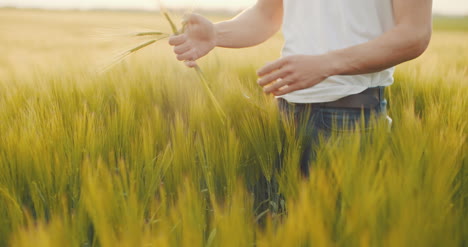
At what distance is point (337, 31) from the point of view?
889mm

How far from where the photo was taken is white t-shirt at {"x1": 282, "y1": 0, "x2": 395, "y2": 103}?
34.0 inches

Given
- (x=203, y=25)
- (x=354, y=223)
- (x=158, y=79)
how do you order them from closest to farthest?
1. (x=354, y=223)
2. (x=203, y=25)
3. (x=158, y=79)

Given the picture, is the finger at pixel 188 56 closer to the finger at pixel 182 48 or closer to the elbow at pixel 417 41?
the finger at pixel 182 48

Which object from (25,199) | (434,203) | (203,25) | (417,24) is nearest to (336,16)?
(417,24)

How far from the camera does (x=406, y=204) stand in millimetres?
399

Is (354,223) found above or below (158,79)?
below

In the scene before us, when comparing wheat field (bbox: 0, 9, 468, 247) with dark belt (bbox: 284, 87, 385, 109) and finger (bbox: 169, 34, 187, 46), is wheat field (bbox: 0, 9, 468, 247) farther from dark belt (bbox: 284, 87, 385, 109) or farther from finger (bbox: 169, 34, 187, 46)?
dark belt (bbox: 284, 87, 385, 109)

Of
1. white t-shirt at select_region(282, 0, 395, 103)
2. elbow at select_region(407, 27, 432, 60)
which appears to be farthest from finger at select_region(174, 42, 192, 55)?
elbow at select_region(407, 27, 432, 60)

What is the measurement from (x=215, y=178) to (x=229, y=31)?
458 millimetres

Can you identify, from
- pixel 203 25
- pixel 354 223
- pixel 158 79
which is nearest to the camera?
pixel 354 223

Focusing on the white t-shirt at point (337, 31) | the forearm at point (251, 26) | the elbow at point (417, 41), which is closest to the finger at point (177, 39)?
the forearm at point (251, 26)

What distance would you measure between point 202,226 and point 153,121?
0.38 m

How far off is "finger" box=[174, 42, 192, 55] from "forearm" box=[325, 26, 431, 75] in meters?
0.28

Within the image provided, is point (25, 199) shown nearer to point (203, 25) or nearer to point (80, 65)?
point (203, 25)
